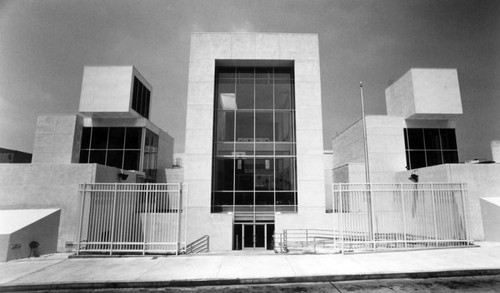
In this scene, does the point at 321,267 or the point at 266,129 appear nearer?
the point at 321,267

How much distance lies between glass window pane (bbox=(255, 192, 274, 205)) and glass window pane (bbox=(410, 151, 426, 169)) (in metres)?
16.2

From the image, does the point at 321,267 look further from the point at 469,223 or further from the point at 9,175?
the point at 9,175

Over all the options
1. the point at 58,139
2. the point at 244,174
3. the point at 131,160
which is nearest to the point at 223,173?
the point at 244,174

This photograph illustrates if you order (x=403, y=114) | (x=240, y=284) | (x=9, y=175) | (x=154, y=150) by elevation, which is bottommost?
(x=240, y=284)

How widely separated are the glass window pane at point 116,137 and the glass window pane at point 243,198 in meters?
12.4

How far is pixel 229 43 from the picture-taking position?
22469 mm

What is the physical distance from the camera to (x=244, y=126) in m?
22.1

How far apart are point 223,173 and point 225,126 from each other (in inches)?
144

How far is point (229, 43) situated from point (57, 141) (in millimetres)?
18563

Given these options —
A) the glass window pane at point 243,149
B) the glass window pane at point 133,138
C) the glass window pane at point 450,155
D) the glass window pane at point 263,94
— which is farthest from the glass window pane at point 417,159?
the glass window pane at point 133,138

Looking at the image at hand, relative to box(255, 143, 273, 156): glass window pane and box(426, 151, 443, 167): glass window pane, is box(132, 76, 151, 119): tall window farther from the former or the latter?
box(426, 151, 443, 167): glass window pane

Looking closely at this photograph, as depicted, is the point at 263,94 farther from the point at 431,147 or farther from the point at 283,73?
the point at 431,147

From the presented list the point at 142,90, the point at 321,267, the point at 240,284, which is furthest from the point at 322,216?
the point at 142,90

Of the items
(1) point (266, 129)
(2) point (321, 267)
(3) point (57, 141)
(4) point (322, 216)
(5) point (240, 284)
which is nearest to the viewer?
(5) point (240, 284)
